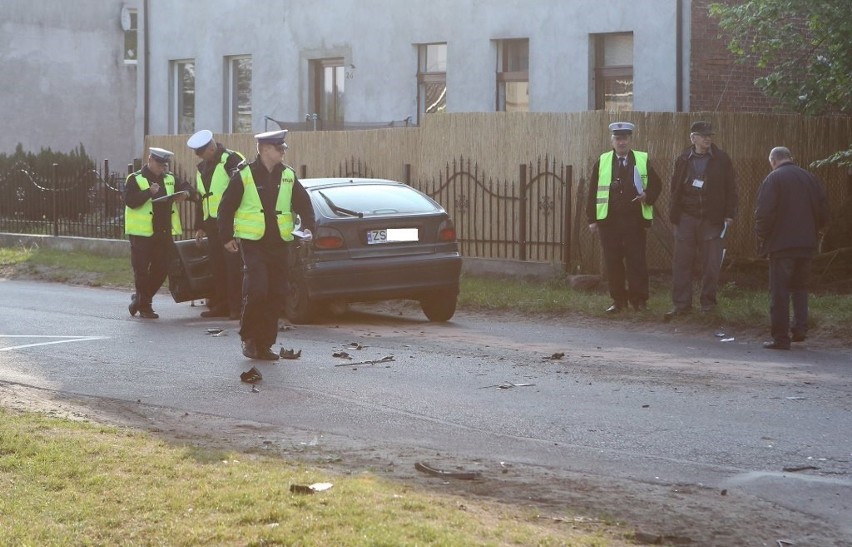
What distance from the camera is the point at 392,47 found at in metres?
27.0

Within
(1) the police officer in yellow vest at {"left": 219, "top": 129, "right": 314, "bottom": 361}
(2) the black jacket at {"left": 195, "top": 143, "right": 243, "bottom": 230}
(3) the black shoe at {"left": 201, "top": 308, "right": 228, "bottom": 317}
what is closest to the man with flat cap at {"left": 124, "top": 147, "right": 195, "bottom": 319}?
(3) the black shoe at {"left": 201, "top": 308, "right": 228, "bottom": 317}

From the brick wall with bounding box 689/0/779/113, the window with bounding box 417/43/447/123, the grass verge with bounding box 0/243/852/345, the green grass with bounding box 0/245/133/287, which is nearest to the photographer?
the grass verge with bounding box 0/243/852/345

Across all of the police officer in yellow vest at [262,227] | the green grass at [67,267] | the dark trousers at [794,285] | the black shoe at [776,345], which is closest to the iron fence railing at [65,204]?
the green grass at [67,267]

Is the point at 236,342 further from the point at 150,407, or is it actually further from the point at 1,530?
the point at 1,530

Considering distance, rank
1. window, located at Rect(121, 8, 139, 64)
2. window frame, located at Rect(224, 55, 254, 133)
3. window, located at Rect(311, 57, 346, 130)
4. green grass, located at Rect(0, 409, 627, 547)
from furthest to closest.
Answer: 1. window, located at Rect(121, 8, 139, 64)
2. window frame, located at Rect(224, 55, 254, 133)
3. window, located at Rect(311, 57, 346, 130)
4. green grass, located at Rect(0, 409, 627, 547)

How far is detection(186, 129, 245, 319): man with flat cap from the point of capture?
47.6 feet

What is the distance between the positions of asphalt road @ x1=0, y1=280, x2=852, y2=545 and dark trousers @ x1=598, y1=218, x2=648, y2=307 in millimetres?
921

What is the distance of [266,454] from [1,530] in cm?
198

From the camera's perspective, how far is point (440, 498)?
6613 millimetres

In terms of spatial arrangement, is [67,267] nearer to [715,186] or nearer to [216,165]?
[216,165]

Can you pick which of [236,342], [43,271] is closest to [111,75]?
[43,271]

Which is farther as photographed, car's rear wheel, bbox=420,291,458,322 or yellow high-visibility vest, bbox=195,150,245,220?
car's rear wheel, bbox=420,291,458,322

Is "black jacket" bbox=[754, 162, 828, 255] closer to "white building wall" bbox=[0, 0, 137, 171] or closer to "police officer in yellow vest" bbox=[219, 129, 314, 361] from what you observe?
"police officer in yellow vest" bbox=[219, 129, 314, 361]

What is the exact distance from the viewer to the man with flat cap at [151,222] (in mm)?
15836
